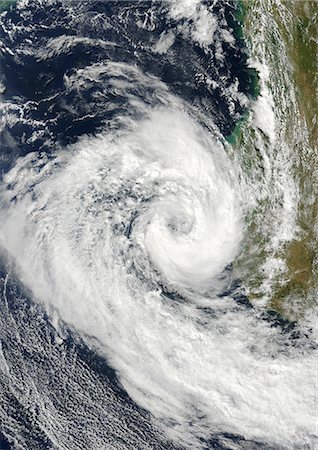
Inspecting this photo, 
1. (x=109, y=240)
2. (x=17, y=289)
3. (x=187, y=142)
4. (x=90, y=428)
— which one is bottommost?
(x=90, y=428)

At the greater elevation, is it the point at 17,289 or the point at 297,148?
the point at 297,148

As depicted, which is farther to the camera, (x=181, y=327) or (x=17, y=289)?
(x=17, y=289)

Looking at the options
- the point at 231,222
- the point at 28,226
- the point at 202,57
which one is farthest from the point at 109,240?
the point at 202,57

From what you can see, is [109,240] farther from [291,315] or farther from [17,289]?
[291,315]

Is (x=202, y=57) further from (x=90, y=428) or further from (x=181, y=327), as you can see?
(x=90, y=428)

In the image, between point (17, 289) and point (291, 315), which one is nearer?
point (291, 315)

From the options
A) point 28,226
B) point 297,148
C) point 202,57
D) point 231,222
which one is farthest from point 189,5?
point 28,226
